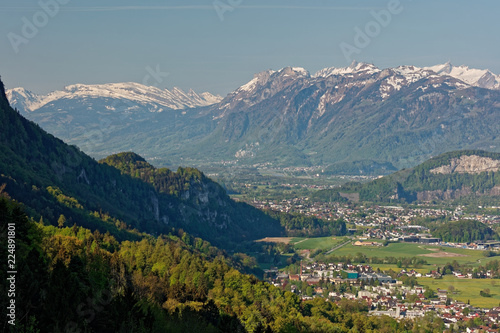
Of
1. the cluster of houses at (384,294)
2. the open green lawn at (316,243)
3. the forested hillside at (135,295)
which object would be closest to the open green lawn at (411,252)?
the open green lawn at (316,243)

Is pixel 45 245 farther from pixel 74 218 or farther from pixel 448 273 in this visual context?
pixel 448 273

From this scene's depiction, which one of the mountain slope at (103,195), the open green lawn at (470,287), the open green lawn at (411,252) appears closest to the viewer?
the mountain slope at (103,195)

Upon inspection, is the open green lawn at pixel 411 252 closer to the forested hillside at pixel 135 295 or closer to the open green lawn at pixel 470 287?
the open green lawn at pixel 470 287

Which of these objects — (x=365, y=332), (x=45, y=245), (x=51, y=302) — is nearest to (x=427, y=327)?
(x=365, y=332)

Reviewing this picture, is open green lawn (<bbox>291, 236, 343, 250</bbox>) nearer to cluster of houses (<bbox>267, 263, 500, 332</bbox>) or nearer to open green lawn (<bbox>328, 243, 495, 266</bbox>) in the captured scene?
open green lawn (<bbox>328, 243, 495, 266</bbox>)

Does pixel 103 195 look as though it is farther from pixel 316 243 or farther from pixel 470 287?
pixel 470 287

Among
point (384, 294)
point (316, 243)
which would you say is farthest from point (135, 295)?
point (316, 243)

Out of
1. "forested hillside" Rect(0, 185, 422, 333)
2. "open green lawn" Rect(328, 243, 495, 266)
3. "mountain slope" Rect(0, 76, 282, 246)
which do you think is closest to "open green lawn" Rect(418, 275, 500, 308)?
"open green lawn" Rect(328, 243, 495, 266)
